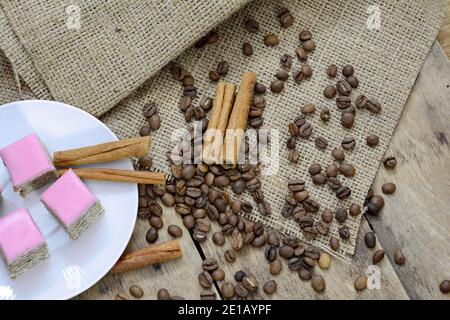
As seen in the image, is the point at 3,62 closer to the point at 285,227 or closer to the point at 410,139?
the point at 285,227

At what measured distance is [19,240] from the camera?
1.70 metres

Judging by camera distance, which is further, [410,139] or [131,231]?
[410,139]

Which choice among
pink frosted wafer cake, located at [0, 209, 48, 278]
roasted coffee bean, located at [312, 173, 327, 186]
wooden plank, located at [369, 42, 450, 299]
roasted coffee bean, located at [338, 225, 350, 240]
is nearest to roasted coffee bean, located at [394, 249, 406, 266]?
wooden plank, located at [369, 42, 450, 299]

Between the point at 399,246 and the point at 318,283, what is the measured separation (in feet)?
0.76

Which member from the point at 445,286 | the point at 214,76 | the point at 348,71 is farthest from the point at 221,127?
the point at 445,286

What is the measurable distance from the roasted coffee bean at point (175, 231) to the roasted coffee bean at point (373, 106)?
1.89 feet

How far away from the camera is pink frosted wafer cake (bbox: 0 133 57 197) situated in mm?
1736

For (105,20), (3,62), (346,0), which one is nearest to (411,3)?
(346,0)

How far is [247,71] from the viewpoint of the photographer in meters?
1.92

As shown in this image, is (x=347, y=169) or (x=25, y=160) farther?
(x=347, y=169)

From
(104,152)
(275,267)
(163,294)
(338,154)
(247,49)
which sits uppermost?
(247,49)

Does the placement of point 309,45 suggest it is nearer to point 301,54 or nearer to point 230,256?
point 301,54
